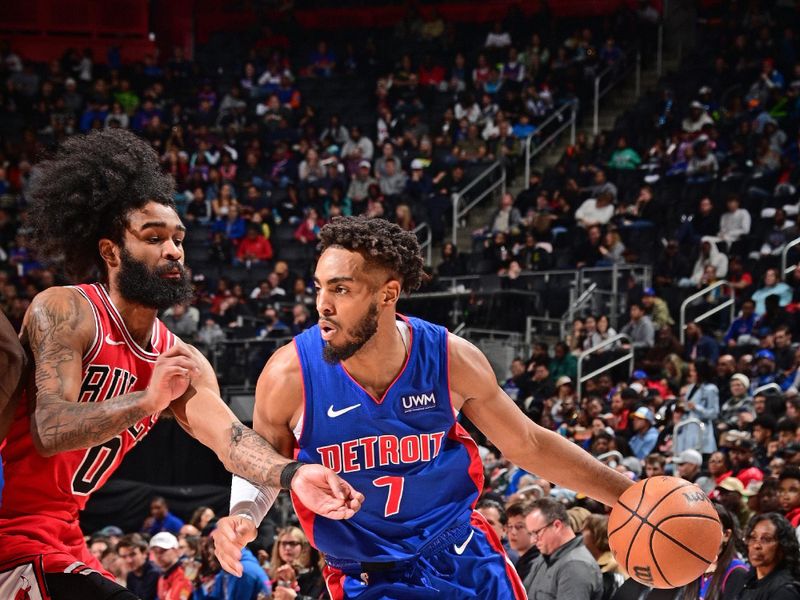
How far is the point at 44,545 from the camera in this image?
13.0ft

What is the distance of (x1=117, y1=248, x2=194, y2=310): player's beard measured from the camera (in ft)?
14.4

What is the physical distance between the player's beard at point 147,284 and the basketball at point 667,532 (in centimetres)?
192

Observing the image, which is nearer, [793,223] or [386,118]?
[793,223]

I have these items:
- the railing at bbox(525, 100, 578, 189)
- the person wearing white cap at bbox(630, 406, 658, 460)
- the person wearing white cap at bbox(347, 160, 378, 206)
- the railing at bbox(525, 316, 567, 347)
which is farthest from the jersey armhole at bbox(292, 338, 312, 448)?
the railing at bbox(525, 100, 578, 189)

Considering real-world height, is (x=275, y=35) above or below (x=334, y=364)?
above

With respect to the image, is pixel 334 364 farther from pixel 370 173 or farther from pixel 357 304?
pixel 370 173

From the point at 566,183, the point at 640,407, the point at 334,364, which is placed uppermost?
the point at 566,183

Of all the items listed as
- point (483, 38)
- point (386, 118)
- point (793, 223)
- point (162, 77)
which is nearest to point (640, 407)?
point (793, 223)

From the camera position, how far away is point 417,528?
415 centimetres

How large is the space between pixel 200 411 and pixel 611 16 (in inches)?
717

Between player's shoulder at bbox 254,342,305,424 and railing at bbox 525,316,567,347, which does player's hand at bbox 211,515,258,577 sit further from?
railing at bbox 525,316,567,347

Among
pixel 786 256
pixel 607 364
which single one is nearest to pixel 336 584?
pixel 607 364

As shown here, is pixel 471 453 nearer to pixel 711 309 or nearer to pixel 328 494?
pixel 328 494

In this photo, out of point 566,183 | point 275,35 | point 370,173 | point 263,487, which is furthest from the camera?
point 275,35
